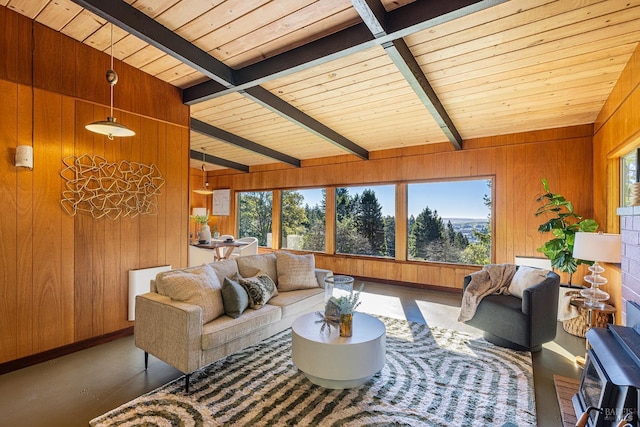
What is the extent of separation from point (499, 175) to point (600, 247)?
2.65m

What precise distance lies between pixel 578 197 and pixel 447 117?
2372mm

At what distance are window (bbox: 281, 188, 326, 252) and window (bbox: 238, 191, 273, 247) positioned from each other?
0.50 metres

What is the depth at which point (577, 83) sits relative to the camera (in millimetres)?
3262

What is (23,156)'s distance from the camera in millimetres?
2639

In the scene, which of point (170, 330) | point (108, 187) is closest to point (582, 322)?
point (170, 330)

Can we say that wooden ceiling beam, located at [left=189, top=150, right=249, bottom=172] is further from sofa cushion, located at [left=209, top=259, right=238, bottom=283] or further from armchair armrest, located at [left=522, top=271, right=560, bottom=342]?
armchair armrest, located at [left=522, top=271, right=560, bottom=342]

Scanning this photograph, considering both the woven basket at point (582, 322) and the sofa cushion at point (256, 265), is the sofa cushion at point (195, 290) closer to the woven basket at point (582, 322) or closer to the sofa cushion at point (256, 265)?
the sofa cushion at point (256, 265)

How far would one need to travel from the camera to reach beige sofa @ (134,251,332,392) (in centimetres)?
232

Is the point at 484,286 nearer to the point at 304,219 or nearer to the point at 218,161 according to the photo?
the point at 304,219

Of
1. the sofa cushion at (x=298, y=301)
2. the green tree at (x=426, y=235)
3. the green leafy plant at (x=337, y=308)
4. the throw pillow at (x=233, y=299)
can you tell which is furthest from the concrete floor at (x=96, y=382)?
the green tree at (x=426, y=235)

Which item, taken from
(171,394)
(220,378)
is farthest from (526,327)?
(171,394)

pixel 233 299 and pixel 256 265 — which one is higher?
pixel 256 265

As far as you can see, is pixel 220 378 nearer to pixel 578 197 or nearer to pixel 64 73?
pixel 64 73

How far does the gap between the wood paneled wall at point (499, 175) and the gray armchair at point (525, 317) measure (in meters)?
1.97
